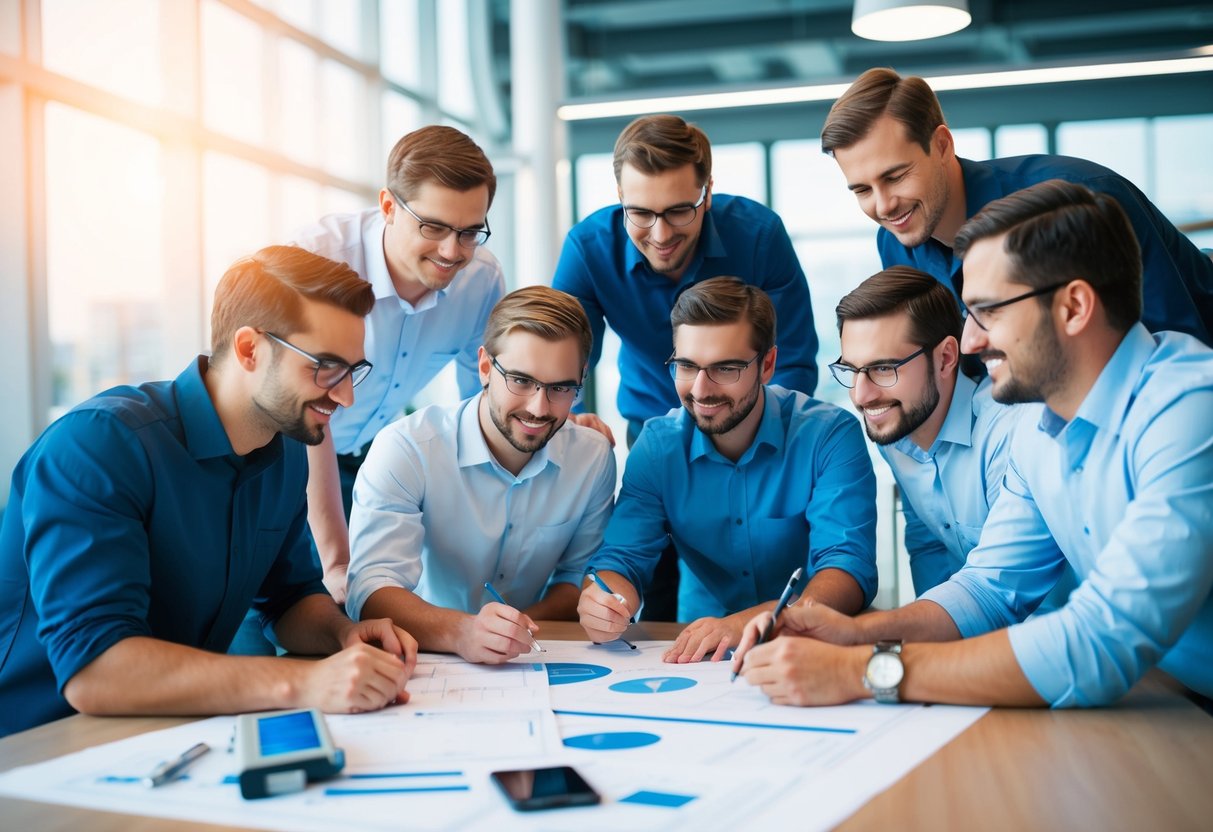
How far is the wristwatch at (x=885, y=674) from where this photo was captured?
→ 5.14 feet

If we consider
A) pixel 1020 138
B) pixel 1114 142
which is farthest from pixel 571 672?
pixel 1114 142

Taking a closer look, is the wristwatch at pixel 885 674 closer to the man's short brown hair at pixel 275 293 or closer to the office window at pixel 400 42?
the man's short brown hair at pixel 275 293

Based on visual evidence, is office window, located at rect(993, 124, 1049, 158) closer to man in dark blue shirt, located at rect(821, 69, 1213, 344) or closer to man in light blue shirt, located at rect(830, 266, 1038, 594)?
man in dark blue shirt, located at rect(821, 69, 1213, 344)

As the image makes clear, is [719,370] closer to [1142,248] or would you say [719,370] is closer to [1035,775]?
[1142,248]

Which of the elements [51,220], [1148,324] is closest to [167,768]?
[1148,324]

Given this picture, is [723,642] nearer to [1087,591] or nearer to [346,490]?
[1087,591]

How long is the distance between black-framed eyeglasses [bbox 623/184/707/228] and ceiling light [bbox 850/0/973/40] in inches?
87.3

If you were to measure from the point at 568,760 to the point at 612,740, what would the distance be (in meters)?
0.10

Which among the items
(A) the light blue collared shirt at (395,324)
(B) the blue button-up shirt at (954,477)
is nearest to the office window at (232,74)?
(A) the light blue collared shirt at (395,324)

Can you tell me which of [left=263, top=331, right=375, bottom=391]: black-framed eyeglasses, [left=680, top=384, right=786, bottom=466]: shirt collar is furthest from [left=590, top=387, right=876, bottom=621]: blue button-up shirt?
[left=263, top=331, right=375, bottom=391]: black-framed eyeglasses

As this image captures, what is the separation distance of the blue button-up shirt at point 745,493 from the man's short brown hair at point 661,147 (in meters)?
0.66

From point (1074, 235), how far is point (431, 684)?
129 cm

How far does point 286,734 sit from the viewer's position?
134 centimetres

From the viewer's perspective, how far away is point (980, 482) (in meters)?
2.36
